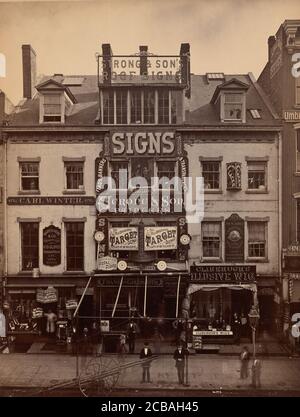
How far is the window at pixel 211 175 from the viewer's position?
15.7m

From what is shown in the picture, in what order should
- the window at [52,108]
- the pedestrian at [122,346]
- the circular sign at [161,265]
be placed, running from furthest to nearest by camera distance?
1. the window at [52,108]
2. the circular sign at [161,265]
3. the pedestrian at [122,346]

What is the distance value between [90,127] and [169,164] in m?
3.01

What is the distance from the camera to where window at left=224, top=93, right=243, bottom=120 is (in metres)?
16.4

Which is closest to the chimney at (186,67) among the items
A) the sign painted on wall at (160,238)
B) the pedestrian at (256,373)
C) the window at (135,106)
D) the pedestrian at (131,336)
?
the window at (135,106)

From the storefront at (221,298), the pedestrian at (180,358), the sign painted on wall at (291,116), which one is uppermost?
the sign painted on wall at (291,116)

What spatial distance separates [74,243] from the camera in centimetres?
1598

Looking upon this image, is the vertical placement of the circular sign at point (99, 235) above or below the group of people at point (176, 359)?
above

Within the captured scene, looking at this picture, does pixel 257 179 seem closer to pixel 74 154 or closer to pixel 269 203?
pixel 269 203

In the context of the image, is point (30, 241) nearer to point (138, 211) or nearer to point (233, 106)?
point (138, 211)

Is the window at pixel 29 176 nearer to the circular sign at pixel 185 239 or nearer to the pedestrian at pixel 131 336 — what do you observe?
the circular sign at pixel 185 239

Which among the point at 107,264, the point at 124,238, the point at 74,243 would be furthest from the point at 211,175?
the point at 74,243

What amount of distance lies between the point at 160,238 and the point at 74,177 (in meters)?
3.63

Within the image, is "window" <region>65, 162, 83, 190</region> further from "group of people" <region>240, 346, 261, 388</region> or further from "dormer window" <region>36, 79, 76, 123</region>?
"group of people" <region>240, 346, 261, 388</region>

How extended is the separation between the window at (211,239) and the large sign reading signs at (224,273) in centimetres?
45
